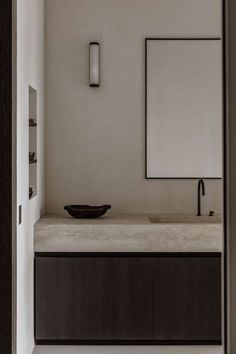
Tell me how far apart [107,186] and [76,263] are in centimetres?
87

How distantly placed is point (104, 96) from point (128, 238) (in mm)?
1281

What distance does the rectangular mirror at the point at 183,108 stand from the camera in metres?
4.36

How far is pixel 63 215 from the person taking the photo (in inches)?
166

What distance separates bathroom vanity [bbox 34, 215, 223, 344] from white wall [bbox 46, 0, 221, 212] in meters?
0.69

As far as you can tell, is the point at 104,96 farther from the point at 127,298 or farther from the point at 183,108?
the point at 127,298

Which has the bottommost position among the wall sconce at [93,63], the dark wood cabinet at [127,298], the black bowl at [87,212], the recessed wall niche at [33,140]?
the dark wood cabinet at [127,298]

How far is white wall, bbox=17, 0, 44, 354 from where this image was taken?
300 centimetres

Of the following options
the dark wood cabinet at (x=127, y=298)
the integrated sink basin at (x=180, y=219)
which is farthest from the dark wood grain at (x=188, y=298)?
the integrated sink basin at (x=180, y=219)

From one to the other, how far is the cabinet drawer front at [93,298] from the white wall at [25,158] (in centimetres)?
16

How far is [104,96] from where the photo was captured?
4.40 m

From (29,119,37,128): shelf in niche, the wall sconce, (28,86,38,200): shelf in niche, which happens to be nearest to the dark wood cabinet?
(28,86,38,200): shelf in niche
